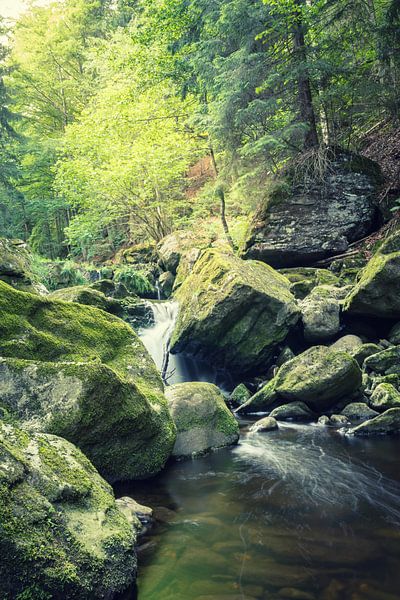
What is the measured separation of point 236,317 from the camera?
33.1 ft

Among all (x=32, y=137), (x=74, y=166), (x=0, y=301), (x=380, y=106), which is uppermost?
(x=32, y=137)

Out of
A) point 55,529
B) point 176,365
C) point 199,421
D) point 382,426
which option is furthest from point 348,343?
point 55,529

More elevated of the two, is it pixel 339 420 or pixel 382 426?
pixel 382 426

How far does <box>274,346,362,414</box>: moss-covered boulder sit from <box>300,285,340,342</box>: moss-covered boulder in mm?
1748

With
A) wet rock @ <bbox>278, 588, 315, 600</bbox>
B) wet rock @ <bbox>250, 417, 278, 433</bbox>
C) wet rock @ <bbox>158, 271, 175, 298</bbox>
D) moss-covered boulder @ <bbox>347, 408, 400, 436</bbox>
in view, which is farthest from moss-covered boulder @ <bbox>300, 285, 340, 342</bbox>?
wet rock @ <bbox>158, 271, 175, 298</bbox>

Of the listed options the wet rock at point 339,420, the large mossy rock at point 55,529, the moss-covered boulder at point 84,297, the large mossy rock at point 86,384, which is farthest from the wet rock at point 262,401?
the large mossy rock at point 55,529

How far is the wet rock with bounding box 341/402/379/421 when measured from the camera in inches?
308

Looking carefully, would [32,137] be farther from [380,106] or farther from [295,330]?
[295,330]

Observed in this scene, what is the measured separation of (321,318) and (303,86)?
25.6ft

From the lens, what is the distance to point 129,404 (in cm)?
518

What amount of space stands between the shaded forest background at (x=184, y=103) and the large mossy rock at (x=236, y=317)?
4.40 metres

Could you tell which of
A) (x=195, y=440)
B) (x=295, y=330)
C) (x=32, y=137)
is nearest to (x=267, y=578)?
(x=195, y=440)

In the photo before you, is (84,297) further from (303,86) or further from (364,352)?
(303,86)

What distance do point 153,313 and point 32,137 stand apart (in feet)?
64.1
